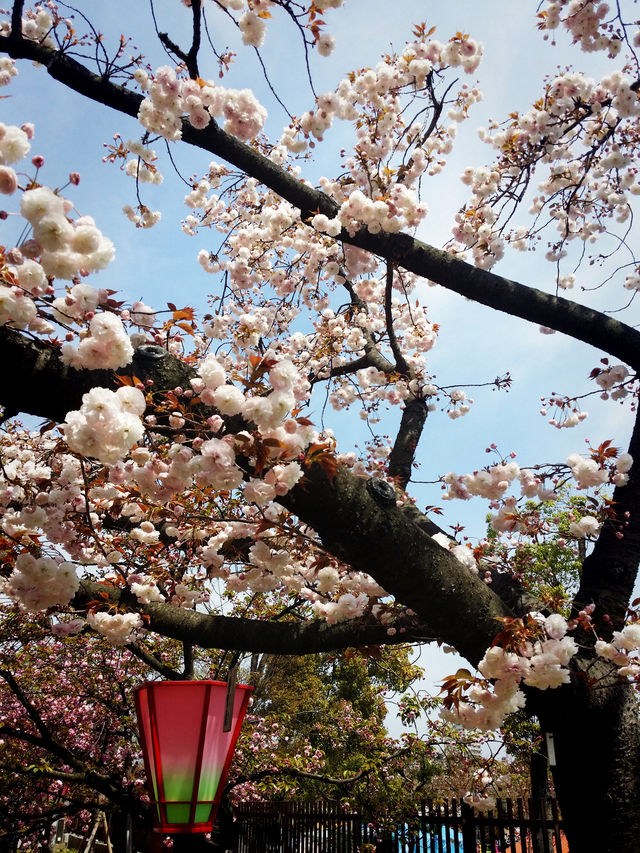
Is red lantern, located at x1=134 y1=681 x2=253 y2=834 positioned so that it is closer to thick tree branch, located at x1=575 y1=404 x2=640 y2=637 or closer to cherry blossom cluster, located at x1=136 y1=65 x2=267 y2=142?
thick tree branch, located at x1=575 y1=404 x2=640 y2=637

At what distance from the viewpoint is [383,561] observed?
71.5 inches

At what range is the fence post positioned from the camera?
17.0ft

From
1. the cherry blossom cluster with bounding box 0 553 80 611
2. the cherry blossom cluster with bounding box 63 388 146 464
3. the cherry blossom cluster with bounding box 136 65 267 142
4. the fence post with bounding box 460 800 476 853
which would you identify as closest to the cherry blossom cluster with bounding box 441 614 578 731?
the cherry blossom cluster with bounding box 63 388 146 464

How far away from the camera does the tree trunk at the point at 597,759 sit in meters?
2.05

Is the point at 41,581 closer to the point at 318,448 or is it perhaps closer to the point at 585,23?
the point at 318,448

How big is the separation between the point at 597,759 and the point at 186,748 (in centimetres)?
155

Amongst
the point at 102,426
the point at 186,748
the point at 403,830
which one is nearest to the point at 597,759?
the point at 186,748

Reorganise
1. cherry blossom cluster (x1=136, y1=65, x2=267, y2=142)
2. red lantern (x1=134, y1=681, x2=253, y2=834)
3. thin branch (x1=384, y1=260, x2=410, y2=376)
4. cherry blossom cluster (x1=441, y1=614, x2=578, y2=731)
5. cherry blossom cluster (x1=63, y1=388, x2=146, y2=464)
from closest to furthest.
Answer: cherry blossom cluster (x1=63, y1=388, x2=146, y2=464), red lantern (x1=134, y1=681, x2=253, y2=834), cherry blossom cluster (x1=441, y1=614, x2=578, y2=731), cherry blossom cluster (x1=136, y1=65, x2=267, y2=142), thin branch (x1=384, y1=260, x2=410, y2=376)

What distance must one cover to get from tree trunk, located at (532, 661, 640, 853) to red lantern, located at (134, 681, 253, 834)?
1287 mm

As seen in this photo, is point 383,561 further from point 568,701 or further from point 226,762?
point 568,701

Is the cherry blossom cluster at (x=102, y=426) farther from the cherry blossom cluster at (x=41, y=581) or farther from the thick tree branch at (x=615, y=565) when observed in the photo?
the thick tree branch at (x=615, y=565)

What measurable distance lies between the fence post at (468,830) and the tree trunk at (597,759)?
3699mm

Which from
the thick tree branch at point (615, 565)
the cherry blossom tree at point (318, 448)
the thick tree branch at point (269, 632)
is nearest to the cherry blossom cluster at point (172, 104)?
the cherry blossom tree at point (318, 448)

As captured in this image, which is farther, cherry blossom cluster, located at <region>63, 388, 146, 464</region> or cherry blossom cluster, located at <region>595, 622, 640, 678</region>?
cherry blossom cluster, located at <region>595, 622, 640, 678</region>
